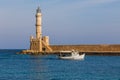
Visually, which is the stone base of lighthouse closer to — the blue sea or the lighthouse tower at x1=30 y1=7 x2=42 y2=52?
the lighthouse tower at x1=30 y1=7 x2=42 y2=52

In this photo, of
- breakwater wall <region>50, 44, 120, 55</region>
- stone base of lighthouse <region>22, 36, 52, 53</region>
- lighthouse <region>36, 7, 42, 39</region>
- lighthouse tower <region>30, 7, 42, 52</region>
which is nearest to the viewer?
lighthouse <region>36, 7, 42, 39</region>

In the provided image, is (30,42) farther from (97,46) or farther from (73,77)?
(73,77)

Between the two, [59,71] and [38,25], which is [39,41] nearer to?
[38,25]

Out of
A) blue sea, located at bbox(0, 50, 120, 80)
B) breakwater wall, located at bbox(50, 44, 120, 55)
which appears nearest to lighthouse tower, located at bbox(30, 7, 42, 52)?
breakwater wall, located at bbox(50, 44, 120, 55)

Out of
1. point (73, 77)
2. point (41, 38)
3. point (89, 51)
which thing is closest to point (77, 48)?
point (89, 51)

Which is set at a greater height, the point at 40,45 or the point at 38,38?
the point at 38,38

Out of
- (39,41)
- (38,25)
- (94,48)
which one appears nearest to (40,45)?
(39,41)

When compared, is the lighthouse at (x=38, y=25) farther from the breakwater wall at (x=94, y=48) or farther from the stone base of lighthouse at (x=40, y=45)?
the breakwater wall at (x=94, y=48)

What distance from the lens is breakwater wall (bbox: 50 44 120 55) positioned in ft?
273

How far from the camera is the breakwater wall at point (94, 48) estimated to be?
83062 mm

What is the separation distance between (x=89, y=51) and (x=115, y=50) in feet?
16.4

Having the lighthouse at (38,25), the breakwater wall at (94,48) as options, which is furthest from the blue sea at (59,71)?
the breakwater wall at (94,48)

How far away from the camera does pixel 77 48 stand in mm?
84938

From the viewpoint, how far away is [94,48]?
84.8 meters
